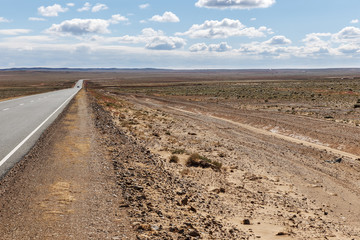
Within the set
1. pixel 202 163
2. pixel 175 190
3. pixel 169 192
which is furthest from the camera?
pixel 202 163

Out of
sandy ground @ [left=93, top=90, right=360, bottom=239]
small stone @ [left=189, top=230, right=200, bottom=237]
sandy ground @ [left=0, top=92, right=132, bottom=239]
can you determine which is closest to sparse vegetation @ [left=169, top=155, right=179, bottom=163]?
sandy ground @ [left=93, top=90, right=360, bottom=239]

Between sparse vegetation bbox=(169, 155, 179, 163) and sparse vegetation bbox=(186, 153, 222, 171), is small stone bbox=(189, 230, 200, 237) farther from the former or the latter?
sparse vegetation bbox=(169, 155, 179, 163)

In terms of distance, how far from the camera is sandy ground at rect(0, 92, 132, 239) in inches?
202

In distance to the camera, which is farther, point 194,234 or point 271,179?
point 271,179

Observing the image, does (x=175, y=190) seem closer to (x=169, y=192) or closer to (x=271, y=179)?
(x=169, y=192)

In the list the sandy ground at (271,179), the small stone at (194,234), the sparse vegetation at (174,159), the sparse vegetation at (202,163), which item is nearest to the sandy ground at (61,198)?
the small stone at (194,234)

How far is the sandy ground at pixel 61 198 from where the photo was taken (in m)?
5.14

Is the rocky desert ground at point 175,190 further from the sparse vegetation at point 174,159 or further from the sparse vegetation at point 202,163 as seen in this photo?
the sparse vegetation at point 174,159

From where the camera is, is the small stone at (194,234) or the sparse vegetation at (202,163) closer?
the small stone at (194,234)

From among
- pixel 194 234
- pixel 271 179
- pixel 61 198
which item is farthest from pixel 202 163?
pixel 194 234

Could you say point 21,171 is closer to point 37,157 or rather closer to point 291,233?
point 37,157

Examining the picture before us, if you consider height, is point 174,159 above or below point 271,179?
above

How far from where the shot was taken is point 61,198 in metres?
6.57

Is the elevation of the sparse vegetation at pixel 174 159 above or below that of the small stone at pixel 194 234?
below
